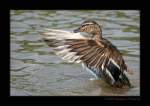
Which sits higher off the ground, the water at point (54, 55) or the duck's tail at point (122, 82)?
Answer: the water at point (54, 55)

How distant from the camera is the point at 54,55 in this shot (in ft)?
27.6

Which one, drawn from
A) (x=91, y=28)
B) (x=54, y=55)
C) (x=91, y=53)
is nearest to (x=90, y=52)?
(x=91, y=53)

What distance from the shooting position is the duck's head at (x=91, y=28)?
27.0 ft

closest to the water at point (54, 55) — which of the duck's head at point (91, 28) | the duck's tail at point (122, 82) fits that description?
the duck's tail at point (122, 82)

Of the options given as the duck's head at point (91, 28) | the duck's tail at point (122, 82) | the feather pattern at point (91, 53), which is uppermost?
the duck's head at point (91, 28)

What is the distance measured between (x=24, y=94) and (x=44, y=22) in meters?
0.85

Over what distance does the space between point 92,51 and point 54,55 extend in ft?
1.69

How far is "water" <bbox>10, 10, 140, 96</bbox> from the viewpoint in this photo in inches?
324

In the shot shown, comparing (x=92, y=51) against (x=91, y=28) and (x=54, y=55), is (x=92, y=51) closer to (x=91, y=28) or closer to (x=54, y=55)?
(x=91, y=28)

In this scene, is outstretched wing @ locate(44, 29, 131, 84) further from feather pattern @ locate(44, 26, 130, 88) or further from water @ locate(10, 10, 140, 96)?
water @ locate(10, 10, 140, 96)

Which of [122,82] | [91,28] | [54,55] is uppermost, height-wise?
[91,28]

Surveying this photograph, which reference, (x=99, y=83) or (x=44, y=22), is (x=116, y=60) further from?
→ (x=44, y=22)

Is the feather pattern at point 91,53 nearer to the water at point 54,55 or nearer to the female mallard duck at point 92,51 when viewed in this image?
the female mallard duck at point 92,51

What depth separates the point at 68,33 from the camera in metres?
8.09
